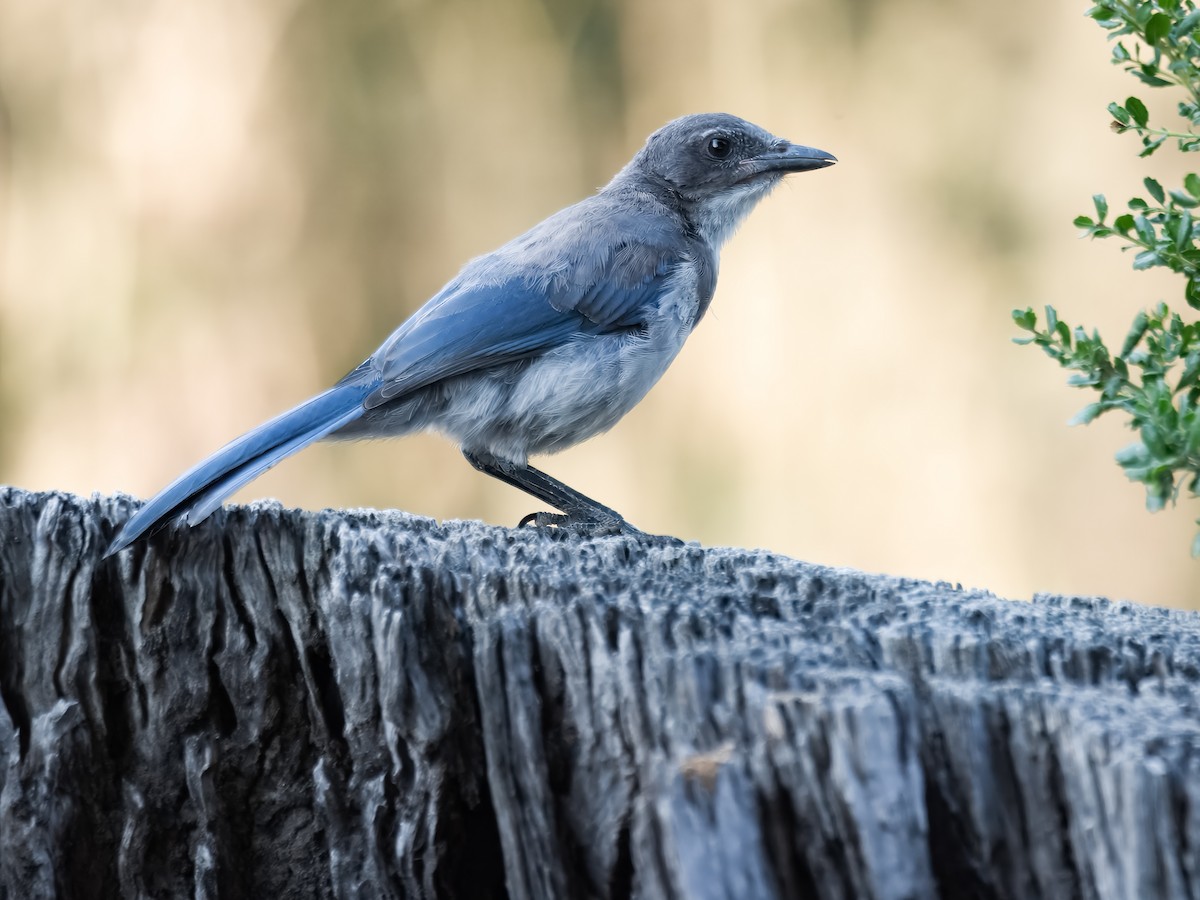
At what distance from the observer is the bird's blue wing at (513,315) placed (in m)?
3.39

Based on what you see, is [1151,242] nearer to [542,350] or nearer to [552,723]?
[552,723]

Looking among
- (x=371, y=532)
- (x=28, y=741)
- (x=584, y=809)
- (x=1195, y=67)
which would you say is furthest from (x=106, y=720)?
(x=1195, y=67)

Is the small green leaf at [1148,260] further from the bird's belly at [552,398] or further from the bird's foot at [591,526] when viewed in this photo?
the bird's belly at [552,398]

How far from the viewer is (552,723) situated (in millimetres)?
1827

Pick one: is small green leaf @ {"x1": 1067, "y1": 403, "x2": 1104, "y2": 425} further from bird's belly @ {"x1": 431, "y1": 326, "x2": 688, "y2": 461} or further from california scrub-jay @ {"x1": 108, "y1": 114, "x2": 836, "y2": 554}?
bird's belly @ {"x1": 431, "y1": 326, "x2": 688, "y2": 461}

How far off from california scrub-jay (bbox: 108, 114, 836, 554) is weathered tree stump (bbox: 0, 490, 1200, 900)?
91 centimetres

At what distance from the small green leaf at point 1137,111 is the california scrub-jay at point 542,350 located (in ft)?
4.91

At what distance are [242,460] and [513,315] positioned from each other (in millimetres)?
1077

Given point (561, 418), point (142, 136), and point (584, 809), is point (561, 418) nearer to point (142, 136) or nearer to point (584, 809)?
point (584, 809)

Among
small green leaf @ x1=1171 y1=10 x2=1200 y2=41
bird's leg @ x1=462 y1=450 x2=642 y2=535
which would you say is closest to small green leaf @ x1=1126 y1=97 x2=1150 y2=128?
small green leaf @ x1=1171 y1=10 x2=1200 y2=41

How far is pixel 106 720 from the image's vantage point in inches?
84.6

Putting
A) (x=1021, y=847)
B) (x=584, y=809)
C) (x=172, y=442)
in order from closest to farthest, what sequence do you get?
(x=1021, y=847) < (x=584, y=809) < (x=172, y=442)

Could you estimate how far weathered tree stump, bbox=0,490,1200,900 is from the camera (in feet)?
5.15

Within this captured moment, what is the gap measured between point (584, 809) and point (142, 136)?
5.31 m
